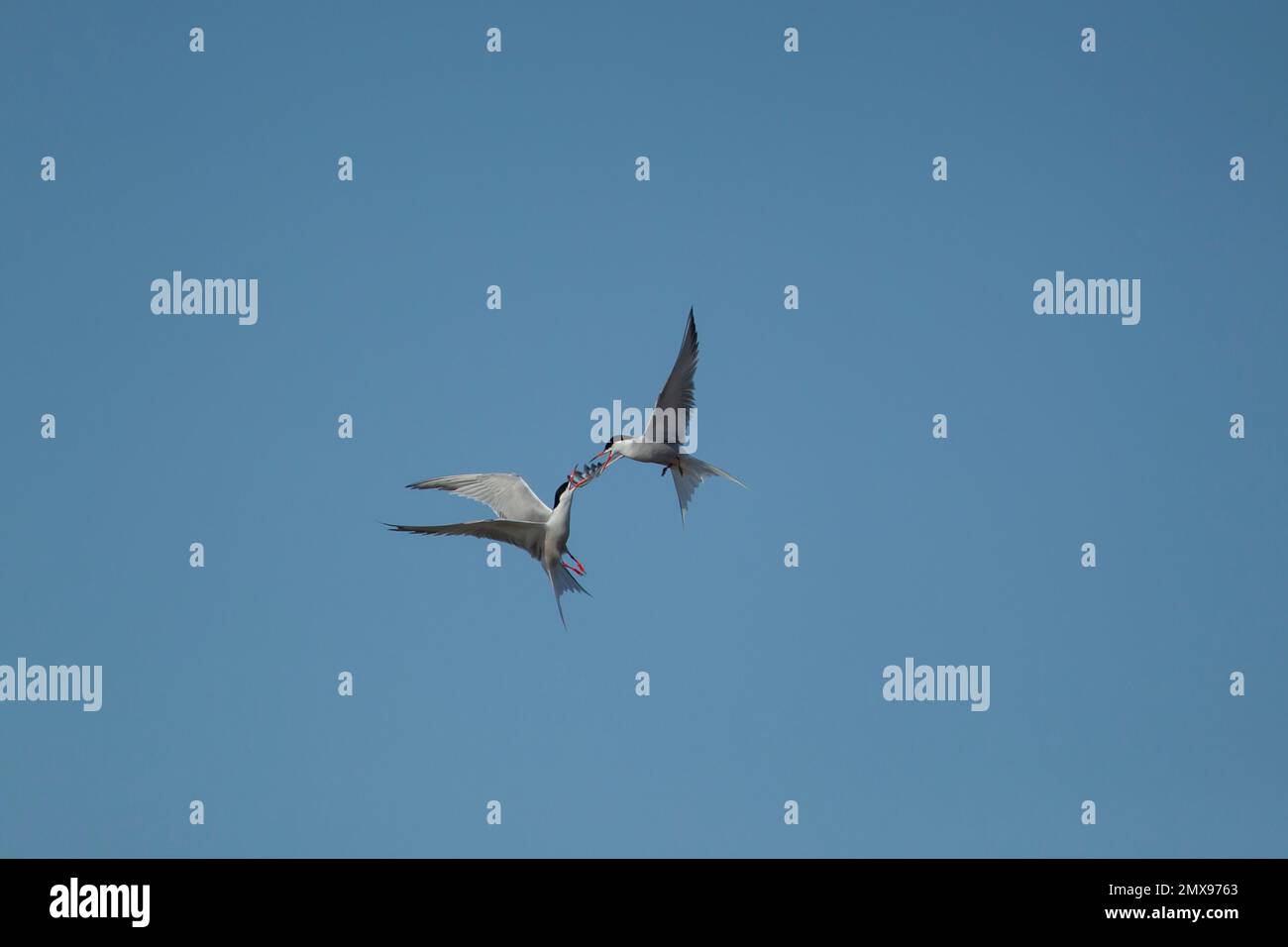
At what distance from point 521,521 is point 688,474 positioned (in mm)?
1810

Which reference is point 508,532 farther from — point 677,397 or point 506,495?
point 677,397

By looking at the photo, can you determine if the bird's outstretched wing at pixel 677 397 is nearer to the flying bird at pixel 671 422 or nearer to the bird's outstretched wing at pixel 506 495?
the flying bird at pixel 671 422

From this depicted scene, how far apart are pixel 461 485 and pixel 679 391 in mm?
1860

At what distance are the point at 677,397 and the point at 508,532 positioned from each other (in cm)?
182

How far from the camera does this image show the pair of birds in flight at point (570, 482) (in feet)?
42.6

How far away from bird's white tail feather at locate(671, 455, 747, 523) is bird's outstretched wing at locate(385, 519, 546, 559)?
1.40 meters

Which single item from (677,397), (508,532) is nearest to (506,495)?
(508,532)

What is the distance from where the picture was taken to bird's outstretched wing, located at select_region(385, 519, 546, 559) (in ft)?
40.4

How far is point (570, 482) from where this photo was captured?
13.0m

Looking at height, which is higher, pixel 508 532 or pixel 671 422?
pixel 671 422

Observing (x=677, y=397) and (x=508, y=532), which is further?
(x=677, y=397)

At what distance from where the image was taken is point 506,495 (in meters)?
13.6
